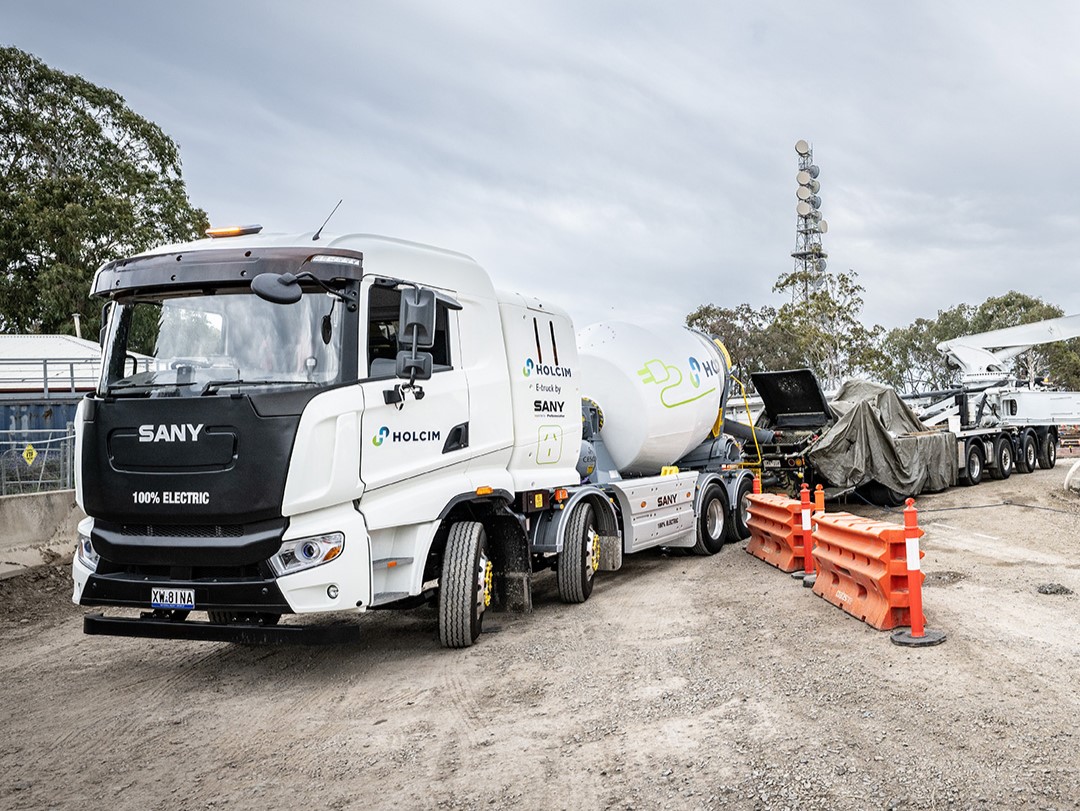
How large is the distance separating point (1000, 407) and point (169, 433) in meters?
21.7

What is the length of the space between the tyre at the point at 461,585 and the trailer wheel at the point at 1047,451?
21.2 m

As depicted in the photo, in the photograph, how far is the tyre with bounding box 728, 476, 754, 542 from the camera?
504 inches

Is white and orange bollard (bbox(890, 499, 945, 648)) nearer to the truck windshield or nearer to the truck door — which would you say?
the truck door

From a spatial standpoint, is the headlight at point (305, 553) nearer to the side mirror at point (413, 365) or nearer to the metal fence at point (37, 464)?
the side mirror at point (413, 365)

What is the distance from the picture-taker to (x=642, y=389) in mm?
10969

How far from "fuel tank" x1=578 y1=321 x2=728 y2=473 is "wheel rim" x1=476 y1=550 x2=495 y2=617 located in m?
3.76

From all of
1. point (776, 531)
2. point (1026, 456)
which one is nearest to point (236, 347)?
point (776, 531)

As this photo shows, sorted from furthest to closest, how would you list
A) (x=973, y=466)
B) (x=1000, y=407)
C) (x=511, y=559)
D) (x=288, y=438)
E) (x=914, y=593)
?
(x=1000, y=407), (x=973, y=466), (x=511, y=559), (x=914, y=593), (x=288, y=438)

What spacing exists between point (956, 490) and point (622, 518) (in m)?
12.2

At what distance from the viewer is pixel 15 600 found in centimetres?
961

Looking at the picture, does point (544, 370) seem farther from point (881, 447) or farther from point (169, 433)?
point (881, 447)

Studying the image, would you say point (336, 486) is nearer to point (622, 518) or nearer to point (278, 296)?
point (278, 296)

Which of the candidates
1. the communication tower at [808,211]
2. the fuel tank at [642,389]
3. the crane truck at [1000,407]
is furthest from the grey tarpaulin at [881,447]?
the communication tower at [808,211]

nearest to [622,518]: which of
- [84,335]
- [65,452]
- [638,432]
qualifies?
[638,432]
